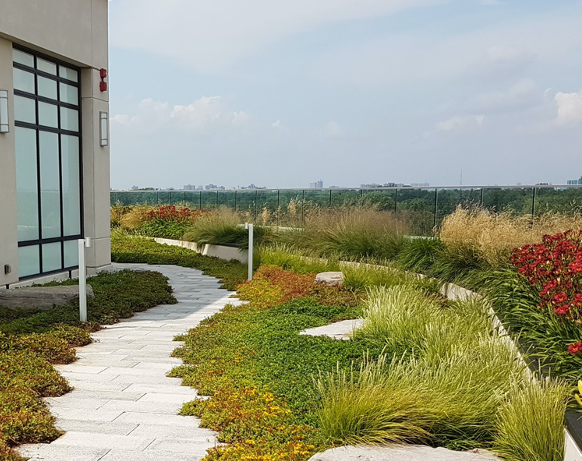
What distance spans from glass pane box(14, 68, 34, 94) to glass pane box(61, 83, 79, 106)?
87cm

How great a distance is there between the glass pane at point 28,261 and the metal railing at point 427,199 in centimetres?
751

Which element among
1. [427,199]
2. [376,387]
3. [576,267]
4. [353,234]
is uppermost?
[427,199]

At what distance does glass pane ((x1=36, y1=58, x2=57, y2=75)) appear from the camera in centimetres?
941

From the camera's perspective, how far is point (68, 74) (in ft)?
33.7

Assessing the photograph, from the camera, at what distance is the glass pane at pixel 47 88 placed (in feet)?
31.0

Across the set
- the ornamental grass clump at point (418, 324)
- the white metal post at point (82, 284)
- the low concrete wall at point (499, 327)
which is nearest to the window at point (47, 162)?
the white metal post at point (82, 284)

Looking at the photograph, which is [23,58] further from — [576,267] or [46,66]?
[576,267]

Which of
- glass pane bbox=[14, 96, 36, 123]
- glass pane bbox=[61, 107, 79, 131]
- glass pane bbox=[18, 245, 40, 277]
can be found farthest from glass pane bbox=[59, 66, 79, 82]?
glass pane bbox=[18, 245, 40, 277]

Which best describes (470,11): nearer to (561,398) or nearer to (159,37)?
(159,37)

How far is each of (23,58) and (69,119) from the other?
5.01 feet

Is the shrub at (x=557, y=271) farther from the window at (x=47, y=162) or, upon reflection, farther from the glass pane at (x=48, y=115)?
the glass pane at (x=48, y=115)

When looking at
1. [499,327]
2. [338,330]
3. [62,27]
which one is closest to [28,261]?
[62,27]

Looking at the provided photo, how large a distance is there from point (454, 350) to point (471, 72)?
11967mm

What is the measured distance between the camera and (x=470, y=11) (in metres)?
11.1
